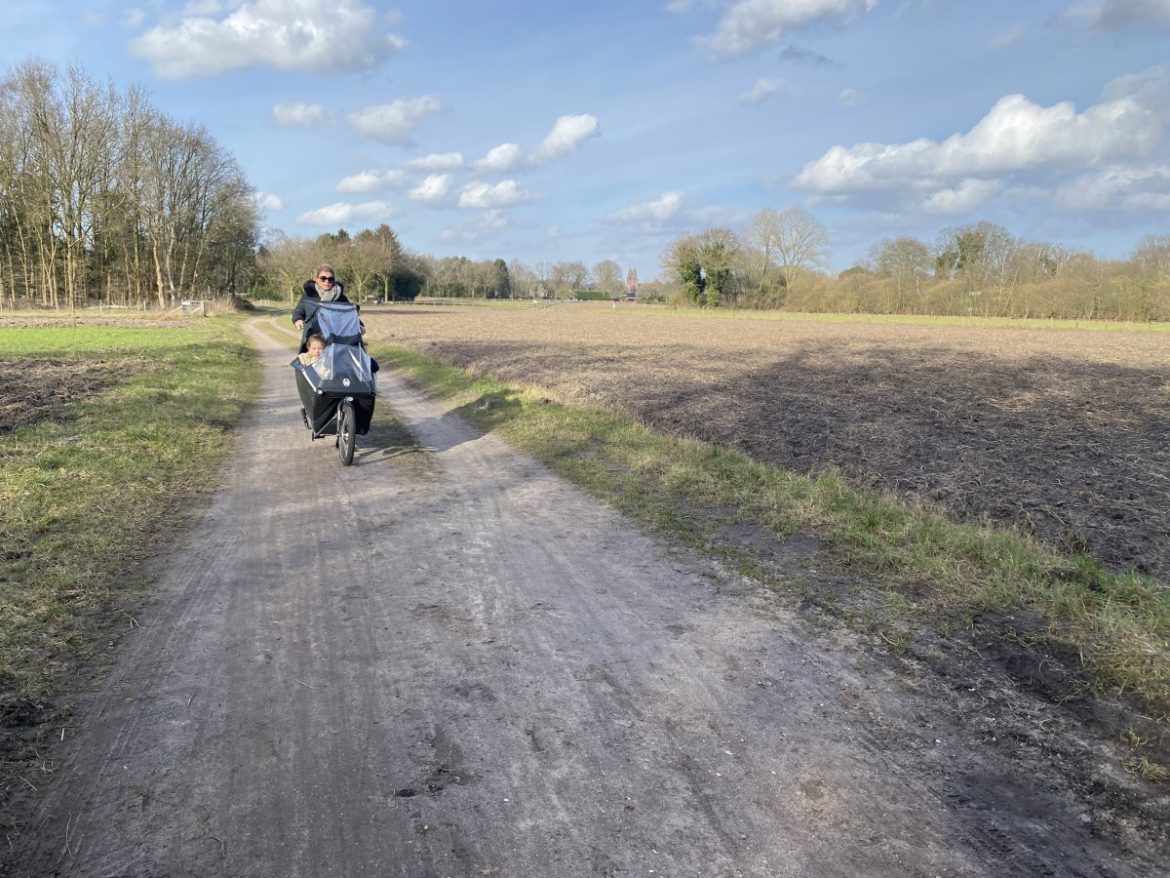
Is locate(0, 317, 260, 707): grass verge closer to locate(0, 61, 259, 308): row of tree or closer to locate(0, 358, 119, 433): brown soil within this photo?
locate(0, 358, 119, 433): brown soil

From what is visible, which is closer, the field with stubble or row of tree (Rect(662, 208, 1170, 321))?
the field with stubble

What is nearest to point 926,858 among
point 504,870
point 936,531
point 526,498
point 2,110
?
point 504,870

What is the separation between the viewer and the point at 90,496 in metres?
6.41

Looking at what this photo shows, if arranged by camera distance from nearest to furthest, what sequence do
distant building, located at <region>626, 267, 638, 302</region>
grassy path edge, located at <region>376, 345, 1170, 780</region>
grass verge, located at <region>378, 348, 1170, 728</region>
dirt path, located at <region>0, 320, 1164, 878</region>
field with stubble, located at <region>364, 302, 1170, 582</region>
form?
dirt path, located at <region>0, 320, 1164, 878</region>
grassy path edge, located at <region>376, 345, 1170, 780</region>
grass verge, located at <region>378, 348, 1170, 728</region>
field with stubble, located at <region>364, 302, 1170, 582</region>
distant building, located at <region>626, 267, 638, 302</region>

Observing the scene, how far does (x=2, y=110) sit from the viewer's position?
4219 cm

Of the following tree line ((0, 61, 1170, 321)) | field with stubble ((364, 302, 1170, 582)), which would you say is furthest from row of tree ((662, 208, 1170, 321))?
field with stubble ((364, 302, 1170, 582))

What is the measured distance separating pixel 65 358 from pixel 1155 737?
2357 centimetres

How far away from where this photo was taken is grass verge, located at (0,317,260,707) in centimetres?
386

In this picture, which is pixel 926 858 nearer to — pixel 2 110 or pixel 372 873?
pixel 372 873

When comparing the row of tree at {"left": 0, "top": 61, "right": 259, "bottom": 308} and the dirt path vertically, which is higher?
the row of tree at {"left": 0, "top": 61, "right": 259, "bottom": 308}

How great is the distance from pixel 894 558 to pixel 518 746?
346 centimetres

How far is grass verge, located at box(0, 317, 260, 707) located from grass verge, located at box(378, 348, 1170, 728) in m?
4.10

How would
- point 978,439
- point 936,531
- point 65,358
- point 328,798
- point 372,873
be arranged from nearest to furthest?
point 372,873 → point 328,798 → point 936,531 → point 978,439 → point 65,358

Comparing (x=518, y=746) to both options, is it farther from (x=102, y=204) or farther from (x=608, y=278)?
(x=608, y=278)
